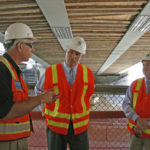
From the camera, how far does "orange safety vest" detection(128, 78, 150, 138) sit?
7.47ft

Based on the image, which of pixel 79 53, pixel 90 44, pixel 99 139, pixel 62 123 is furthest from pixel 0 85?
pixel 90 44

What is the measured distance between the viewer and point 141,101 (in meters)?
2.34

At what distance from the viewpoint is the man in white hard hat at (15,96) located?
139 cm

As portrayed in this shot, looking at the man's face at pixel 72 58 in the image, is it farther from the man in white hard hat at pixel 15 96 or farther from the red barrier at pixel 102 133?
the red barrier at pixel 102 133

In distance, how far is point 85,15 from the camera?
12.3 ft

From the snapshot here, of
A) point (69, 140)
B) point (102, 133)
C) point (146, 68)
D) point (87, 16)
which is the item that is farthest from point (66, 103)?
point (87, 16)

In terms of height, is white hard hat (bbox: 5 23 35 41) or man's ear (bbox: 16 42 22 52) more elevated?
white hard hat (bbox: 5 23 35 41)

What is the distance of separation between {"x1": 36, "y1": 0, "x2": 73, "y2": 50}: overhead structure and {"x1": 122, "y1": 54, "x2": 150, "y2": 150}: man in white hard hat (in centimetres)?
179

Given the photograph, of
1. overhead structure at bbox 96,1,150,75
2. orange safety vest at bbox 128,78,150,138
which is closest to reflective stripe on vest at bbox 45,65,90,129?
orange safety vest at bbox 128,78,150,138

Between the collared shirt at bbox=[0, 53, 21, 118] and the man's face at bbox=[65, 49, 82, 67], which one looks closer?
the collared shirt at bbox=[0, 53, 21, 118]

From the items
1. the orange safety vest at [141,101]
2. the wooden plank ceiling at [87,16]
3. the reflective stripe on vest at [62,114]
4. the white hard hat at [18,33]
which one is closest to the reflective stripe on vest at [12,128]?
the reflective stripe on vest at [62,114]

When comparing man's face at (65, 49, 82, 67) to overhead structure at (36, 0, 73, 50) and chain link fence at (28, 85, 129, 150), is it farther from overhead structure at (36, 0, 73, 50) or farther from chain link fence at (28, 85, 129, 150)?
overhead structure at (36, 0, 73, 50)

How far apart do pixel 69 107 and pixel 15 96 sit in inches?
33.5

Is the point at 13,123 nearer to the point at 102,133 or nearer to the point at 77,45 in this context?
the point at 77,45
